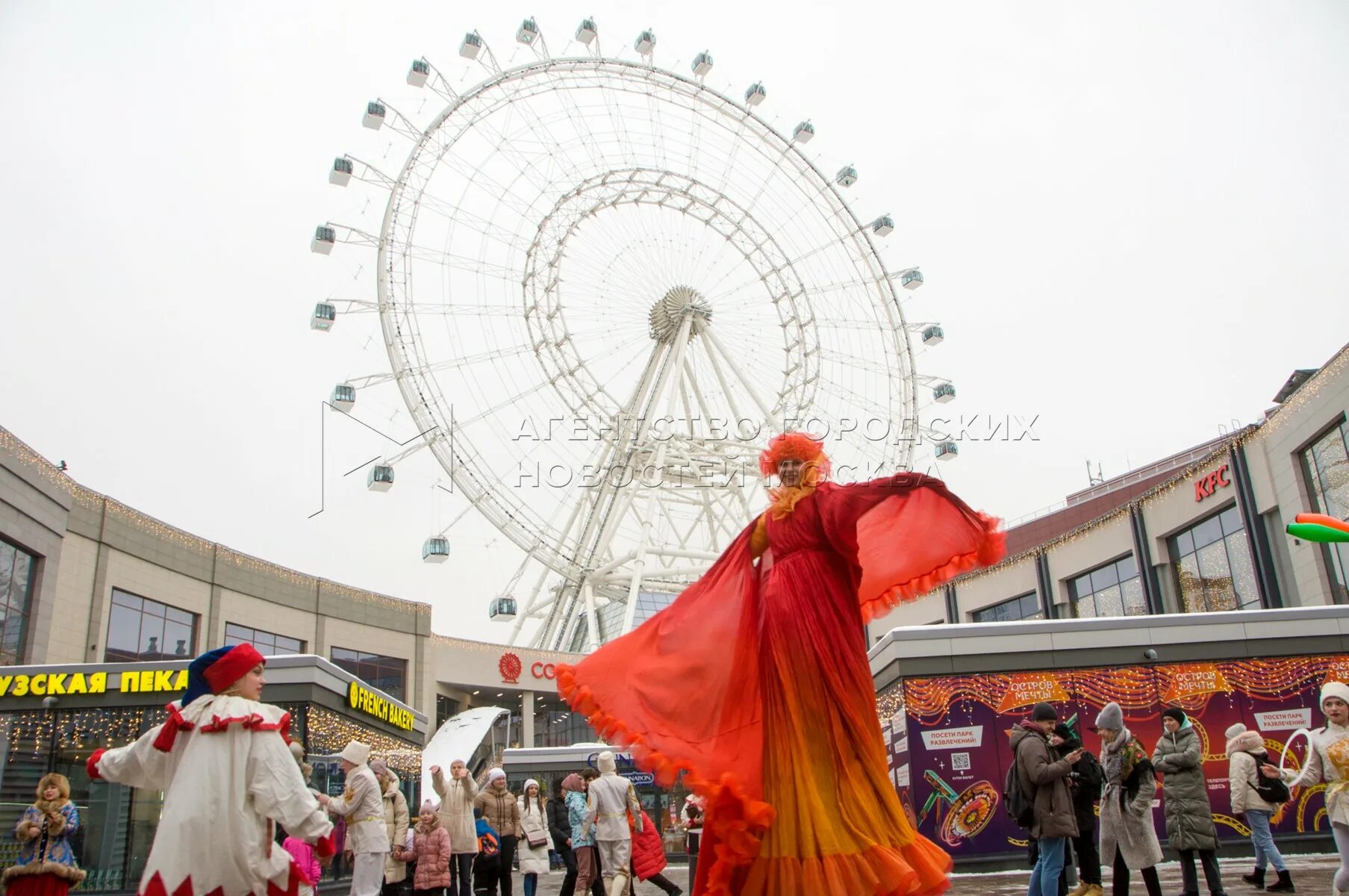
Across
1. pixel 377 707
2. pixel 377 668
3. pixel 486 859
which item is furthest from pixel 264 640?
pixel 486 859

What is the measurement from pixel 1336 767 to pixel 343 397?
25.4 m

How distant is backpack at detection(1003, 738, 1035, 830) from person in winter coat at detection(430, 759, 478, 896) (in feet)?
17.7

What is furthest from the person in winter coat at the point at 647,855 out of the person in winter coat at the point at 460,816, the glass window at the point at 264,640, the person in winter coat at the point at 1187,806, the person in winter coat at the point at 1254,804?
the glass window at the point at 264,640

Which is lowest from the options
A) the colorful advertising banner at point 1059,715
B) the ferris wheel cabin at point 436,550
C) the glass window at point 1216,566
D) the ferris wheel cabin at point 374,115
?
the colorful advertising banner at point 1059,715

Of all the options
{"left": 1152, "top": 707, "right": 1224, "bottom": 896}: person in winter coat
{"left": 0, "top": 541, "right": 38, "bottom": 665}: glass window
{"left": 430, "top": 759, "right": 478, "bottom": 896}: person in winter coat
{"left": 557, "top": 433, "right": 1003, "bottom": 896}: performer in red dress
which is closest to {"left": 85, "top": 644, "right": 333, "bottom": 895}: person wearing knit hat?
{"left": 557, "top": 433, "right": 1003, "bottom": 896}: performer in red dress

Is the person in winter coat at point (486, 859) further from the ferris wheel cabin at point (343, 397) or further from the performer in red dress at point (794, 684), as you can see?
the ferris wheel cabin at point (343, 397)

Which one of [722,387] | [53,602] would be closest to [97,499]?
[53,602]

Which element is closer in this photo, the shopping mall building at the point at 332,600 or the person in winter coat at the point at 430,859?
the person in winter coat at the point at 430,859

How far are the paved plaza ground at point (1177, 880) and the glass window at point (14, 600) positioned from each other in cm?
1384

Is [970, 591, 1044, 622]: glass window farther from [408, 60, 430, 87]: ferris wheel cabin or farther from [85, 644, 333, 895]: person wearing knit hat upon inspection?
[85, 644, 333, 895]: person wearing knit hat

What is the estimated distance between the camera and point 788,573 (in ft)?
18.1

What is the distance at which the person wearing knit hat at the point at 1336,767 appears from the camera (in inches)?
273

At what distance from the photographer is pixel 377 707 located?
818 inches

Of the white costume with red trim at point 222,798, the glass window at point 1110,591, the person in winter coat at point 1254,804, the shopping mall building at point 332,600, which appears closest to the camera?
the white costume with red trim at point 222,798
